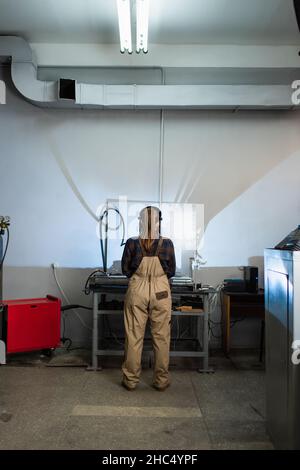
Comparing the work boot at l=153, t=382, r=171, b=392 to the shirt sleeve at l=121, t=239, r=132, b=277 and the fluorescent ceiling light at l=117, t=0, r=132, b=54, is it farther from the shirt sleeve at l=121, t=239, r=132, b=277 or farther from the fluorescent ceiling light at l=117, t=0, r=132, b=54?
the fluorescent ceiling light at l=117, t=0, r=132, b=54

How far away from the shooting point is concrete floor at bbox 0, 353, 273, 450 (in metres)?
2.10

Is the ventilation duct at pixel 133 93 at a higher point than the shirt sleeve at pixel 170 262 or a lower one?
higher

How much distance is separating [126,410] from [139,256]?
1140 millimetres

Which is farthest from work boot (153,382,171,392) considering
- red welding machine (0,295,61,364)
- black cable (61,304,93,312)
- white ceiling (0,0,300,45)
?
white ceiling (0,0,300,45)

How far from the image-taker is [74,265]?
411 cm

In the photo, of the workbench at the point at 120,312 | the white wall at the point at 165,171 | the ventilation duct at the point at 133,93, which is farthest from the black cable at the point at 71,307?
the ventilation duct at the point at 133,93

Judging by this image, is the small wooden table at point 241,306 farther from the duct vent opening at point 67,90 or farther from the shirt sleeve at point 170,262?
the duct vent opening at point 67,90

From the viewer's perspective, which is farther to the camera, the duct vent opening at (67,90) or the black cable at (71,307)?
the black cable at (71,307)

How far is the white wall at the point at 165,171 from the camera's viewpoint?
4121mm

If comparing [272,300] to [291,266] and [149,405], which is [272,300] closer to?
[291,266]

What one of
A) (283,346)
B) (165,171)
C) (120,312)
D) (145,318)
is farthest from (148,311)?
(165,171)

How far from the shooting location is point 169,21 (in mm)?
3598

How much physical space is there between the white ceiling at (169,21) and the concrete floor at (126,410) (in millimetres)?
3399

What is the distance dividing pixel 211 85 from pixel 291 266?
268 cm
